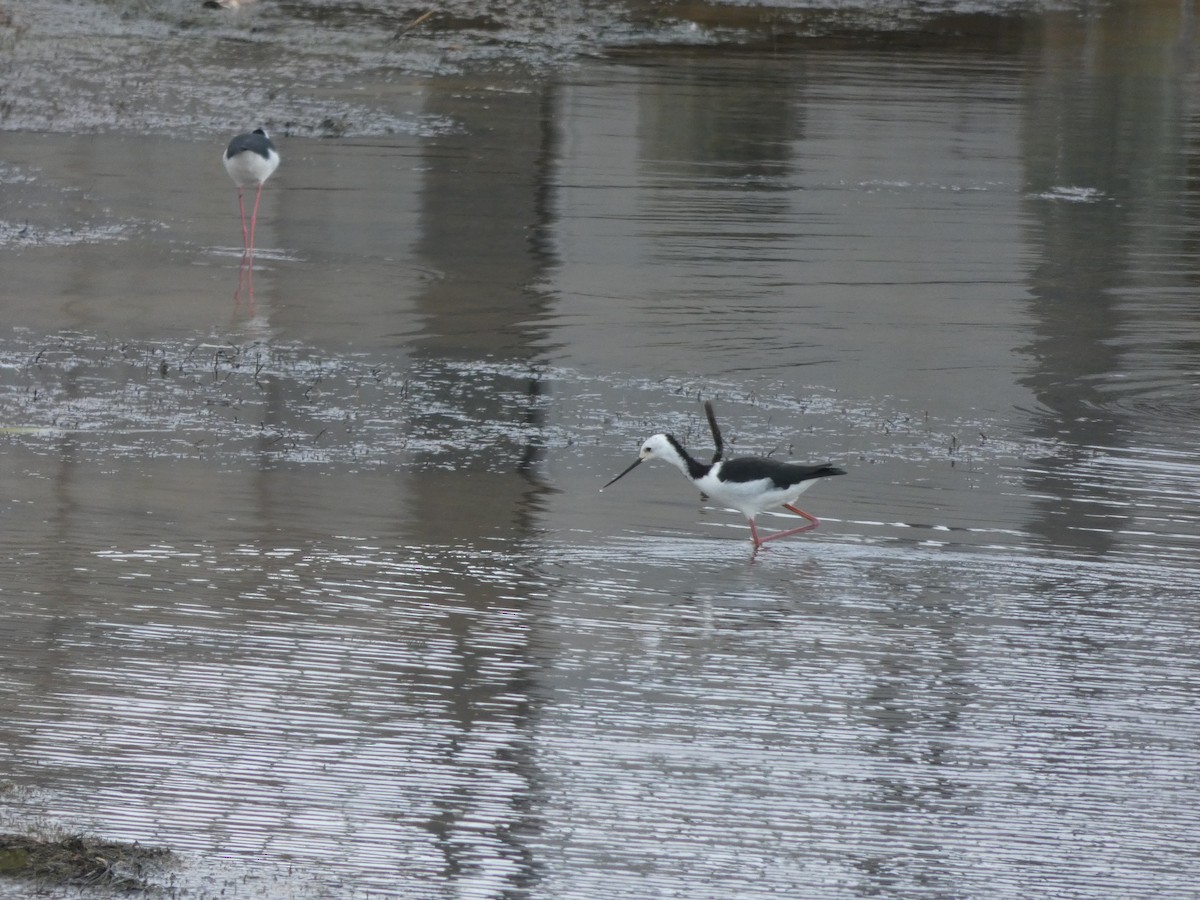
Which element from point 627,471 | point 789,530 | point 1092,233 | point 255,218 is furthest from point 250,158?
point 789,530

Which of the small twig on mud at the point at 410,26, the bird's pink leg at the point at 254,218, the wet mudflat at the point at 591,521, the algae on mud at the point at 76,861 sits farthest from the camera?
the small twig on mud at the point at 410,26

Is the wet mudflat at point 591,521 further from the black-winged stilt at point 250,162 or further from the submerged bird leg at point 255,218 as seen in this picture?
the black-winged stilt at point 250,162

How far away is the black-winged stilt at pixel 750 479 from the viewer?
8844 millimetres

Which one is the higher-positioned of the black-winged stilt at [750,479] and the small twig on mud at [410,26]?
the small twig on mud at [410,26]

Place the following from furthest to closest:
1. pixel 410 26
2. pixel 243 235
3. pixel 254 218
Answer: pixel 410 26 < pixel 254 218 < pixel 243 235

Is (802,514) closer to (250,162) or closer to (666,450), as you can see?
(666,450)

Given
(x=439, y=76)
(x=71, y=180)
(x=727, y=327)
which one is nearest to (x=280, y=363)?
(x=727, y=327)

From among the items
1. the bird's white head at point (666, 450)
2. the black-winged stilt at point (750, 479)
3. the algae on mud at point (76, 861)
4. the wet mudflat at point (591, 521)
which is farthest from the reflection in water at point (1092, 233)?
the algae on mud at point (76, 861)

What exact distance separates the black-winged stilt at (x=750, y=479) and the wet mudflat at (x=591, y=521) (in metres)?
0.27

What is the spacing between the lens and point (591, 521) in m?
9.32

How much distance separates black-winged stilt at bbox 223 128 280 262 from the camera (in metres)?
15.1

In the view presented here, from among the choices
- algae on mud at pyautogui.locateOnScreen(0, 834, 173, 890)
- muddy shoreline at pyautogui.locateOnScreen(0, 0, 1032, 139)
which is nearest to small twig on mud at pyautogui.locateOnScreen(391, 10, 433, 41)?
muddy shoreline at pyautogui.locateOnScreen(0, 0, 1032, 139)

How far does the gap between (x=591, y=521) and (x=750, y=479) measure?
85 centimetres

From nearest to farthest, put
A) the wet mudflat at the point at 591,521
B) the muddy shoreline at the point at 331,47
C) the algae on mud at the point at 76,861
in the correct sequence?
1. the algae on mud at the point at 76,861
2. the wet mudflat at the point at 591,521
3. the muddy shoreline at the point at 331,47
